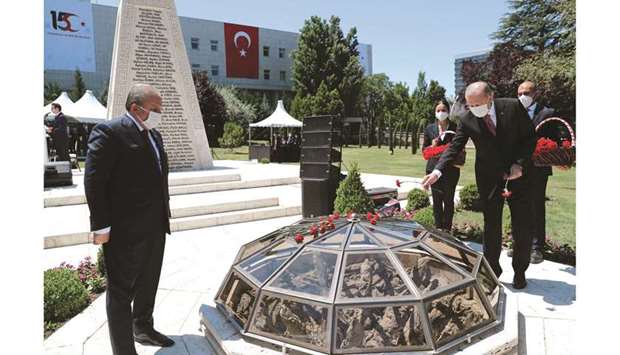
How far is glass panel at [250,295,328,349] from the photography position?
9.29ft

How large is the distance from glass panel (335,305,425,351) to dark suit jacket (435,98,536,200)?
2.20 metres

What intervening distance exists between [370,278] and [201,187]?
8.34m

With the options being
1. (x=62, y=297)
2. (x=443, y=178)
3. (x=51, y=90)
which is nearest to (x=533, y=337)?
(x=443, y=178)

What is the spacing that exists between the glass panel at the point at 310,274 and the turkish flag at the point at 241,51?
162 feet

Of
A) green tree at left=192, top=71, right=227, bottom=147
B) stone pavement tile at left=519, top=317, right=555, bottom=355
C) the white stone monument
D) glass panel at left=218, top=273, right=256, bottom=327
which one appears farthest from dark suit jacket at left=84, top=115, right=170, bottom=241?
green tree at left=192, top=71, right=227, bottom=147

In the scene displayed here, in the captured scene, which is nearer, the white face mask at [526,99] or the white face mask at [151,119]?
the white face mask at [151,119]

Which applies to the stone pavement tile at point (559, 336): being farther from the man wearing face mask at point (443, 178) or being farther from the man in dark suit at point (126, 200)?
the man in dark suit at point (126, 200)

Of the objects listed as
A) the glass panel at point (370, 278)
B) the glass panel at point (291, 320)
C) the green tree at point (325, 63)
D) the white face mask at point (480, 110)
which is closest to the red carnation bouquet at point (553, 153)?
the white face mask at point (480, 110)

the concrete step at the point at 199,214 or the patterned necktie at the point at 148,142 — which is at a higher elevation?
the patterned necktie at the point at 148,142

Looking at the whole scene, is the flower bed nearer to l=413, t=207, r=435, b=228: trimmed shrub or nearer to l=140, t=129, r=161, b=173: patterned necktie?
l=140, t=129, r=161, b=173: patterned necktie

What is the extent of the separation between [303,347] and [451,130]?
15.0 ft

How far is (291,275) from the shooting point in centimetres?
315

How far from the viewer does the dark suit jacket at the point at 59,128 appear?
12.5m
